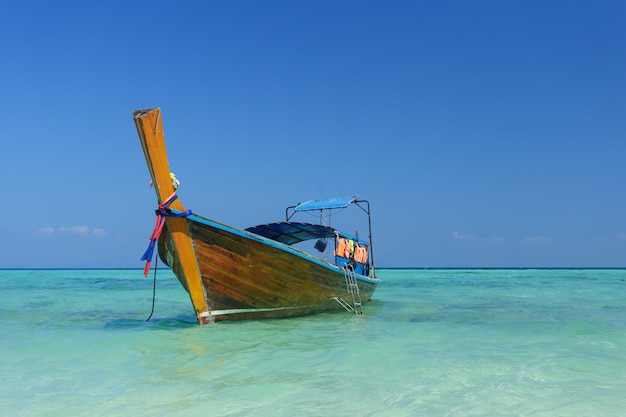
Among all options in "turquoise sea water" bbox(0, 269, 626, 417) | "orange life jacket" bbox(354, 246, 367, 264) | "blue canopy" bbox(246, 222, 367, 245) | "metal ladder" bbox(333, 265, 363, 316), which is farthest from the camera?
"orange life jacket" bbox(354, 246, 367, 264)

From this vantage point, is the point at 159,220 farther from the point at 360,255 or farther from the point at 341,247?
the point at 360,255

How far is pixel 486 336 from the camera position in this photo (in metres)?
8.45

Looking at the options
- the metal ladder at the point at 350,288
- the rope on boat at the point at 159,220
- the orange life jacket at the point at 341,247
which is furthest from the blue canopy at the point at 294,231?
the rope on boat at the point at 159,220

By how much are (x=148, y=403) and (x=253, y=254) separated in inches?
174

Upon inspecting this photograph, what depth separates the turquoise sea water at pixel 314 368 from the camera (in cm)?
448

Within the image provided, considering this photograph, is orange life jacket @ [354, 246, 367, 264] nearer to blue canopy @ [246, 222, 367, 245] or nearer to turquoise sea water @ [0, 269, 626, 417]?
blue canopy @ [246, 222, 367, 245]

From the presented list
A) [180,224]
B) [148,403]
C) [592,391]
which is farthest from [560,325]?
[148,403]

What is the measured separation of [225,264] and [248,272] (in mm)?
474

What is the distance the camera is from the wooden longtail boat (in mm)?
8047

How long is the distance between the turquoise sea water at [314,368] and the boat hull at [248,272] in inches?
14.7

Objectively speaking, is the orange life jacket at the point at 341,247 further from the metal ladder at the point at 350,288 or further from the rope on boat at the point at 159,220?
the rope on boat at the point at 159,220

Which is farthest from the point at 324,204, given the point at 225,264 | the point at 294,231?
the point at 225,264

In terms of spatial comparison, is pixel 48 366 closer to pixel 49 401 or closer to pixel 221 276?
pixel 49 401

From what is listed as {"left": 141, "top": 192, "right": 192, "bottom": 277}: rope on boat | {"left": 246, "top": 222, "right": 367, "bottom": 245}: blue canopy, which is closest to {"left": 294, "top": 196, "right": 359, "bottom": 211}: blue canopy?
{"left": 246, "top": 222, "right": 367, "bottom": 245}: blue canopy
